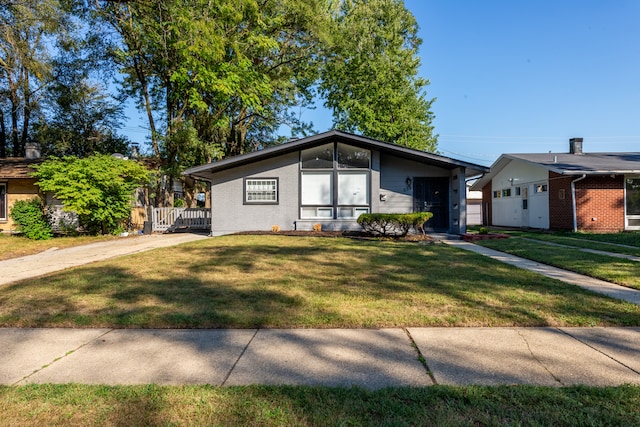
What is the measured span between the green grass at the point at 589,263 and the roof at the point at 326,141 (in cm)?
460

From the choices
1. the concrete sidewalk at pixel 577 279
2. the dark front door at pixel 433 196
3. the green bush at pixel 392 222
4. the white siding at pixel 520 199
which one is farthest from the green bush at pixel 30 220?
the white siding at pixel 520 199

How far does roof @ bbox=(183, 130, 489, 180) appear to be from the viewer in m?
13.2

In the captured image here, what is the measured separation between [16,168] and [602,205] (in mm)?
25786

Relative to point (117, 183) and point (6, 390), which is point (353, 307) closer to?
point (6, 390)

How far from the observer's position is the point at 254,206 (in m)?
14.1

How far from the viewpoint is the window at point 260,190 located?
14.1 metres

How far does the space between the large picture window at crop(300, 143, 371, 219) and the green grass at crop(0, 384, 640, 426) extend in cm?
1168

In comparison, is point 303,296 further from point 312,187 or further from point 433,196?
point 433,196

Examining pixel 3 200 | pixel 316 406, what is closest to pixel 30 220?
pixel 3 200

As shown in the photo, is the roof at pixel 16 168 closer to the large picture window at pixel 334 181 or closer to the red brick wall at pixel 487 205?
the large picture window at pixel 334 181

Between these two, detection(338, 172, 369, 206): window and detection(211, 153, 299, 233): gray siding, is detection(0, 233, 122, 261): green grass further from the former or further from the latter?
detection(338, 172, 369, 206): window

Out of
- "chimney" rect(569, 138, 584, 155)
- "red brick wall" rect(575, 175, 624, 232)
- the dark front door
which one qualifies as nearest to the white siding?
"red brick wall" rect(575, 175, 624, 232)

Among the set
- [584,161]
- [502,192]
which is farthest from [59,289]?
[502,192]

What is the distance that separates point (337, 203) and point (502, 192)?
12.9 meters
